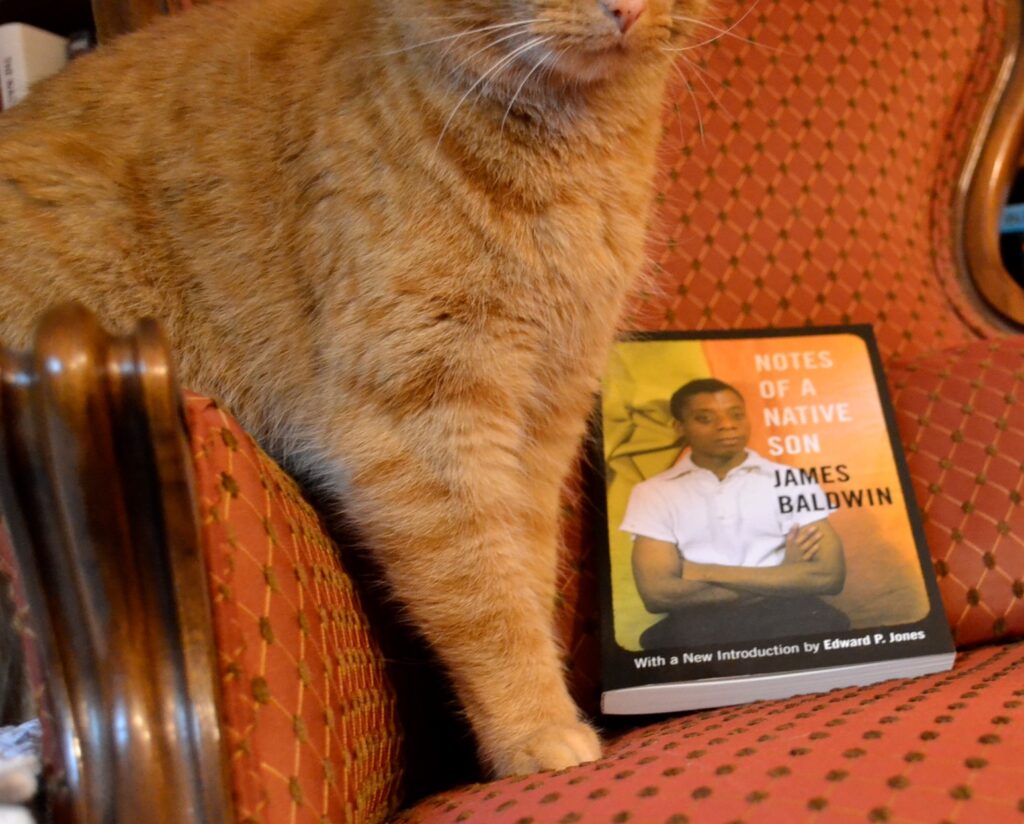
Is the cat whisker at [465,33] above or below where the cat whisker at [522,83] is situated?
above

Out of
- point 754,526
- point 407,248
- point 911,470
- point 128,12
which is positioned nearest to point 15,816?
point 407,248

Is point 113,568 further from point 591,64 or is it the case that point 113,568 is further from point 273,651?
point 591,64

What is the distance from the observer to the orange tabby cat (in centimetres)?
82

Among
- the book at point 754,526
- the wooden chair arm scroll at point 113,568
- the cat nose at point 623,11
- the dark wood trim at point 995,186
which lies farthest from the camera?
the dark wood trim at point 995,186

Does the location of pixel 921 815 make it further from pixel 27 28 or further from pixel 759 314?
pixel 27 28

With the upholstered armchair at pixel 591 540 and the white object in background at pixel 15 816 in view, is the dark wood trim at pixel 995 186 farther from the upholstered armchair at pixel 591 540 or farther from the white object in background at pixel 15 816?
the white object in background at pixel 15 816

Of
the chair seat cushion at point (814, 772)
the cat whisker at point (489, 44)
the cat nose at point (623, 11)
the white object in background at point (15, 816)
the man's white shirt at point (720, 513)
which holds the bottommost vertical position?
the chair seat cushion at point (814, 772)

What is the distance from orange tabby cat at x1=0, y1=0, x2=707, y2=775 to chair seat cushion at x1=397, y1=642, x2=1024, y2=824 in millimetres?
137

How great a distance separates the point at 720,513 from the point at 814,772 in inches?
19.6

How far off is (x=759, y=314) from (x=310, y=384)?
→ 2.27 ft

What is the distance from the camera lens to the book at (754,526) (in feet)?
3.08

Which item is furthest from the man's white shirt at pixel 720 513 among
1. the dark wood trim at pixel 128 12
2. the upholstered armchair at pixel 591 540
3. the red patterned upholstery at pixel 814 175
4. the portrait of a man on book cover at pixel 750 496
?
the dark wood trim at pixel 128 12

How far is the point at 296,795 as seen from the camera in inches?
20.9

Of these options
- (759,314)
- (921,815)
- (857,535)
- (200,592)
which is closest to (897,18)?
(759,314)
